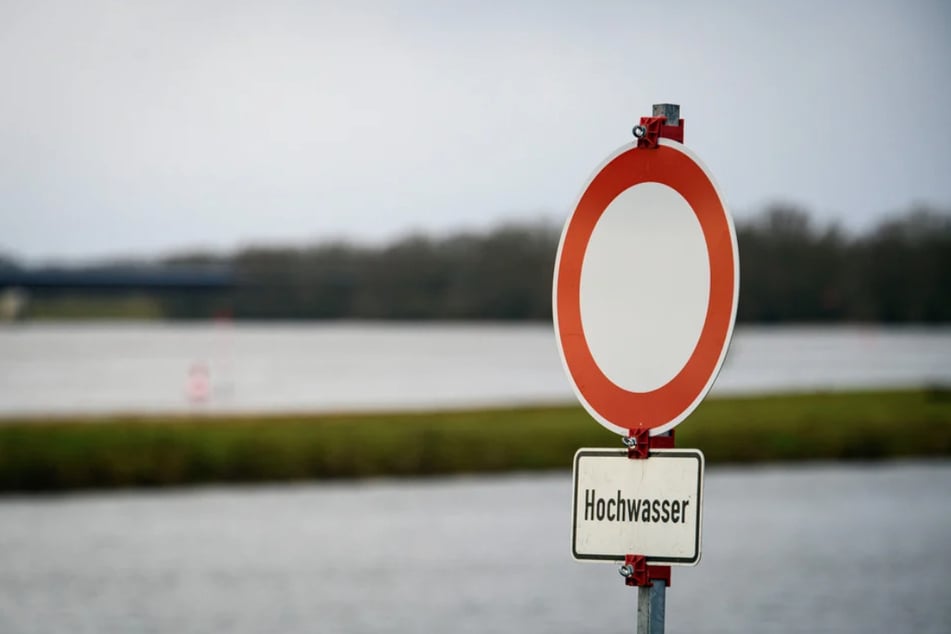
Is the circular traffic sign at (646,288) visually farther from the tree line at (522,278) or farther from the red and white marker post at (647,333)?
the tree line at (522,278)

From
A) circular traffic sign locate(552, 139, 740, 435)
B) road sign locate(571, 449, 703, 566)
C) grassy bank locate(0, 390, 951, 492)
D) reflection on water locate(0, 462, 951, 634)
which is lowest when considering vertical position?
reflection on water locate(0, 462, 951, 634)

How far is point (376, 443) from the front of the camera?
3048 cm

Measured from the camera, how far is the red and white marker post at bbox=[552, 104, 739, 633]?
350 centimetres

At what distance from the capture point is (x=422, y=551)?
2191 cm

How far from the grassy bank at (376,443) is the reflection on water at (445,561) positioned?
0.56 metres

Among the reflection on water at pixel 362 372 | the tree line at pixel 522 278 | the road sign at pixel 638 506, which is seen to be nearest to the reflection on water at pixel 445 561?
the reflection on water at pixel 362 372

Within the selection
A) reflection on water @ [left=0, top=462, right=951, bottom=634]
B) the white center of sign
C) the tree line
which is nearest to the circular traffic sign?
the white center of sign

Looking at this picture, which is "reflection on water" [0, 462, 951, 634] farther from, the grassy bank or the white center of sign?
the white center of sign

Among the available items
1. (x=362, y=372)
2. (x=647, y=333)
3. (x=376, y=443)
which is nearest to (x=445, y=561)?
(x=376, y=443)

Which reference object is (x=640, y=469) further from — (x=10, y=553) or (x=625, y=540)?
(x=10, y=553)

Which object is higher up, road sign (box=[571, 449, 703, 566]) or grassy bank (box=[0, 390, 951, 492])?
road sign (box=[571, 449, 703, 566])

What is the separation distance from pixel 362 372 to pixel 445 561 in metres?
62.7

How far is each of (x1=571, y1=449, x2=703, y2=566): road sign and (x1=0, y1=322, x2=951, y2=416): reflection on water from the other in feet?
84.3

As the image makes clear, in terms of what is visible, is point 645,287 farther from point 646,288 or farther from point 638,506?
point 638,506
